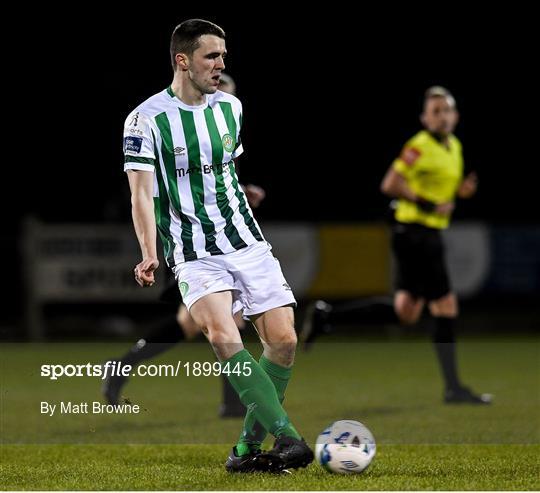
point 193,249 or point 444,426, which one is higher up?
point 193,249

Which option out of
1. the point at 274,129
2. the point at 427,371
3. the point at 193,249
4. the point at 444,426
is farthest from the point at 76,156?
the point at 193,249

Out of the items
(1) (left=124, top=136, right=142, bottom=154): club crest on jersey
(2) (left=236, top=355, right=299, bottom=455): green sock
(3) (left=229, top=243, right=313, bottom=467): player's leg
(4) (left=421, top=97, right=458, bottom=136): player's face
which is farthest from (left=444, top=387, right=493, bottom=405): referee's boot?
(1) (left=124, top=136, right=142, bottom=154): club crest on jersey

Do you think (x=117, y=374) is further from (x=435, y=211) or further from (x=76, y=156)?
(x=76, y=156)

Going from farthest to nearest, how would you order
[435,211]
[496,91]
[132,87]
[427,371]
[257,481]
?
1. [496,91]
2. [132,87]
3. [427,371]
4. [435,211]
5. [257,481]

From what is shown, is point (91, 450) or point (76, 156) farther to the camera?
point (76, 156)

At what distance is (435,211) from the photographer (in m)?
8.90

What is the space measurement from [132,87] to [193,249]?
12.2 meters

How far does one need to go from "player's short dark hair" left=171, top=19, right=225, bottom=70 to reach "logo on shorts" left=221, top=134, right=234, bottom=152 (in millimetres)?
376

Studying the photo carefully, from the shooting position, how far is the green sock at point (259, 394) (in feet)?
16.8

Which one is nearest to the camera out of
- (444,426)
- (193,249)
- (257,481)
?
(257,481)

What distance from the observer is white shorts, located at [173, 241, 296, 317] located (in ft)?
17.3

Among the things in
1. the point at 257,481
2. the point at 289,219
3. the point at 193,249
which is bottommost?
the point at 289,219

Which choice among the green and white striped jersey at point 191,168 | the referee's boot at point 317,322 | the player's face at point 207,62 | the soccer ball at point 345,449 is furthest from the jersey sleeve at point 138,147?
the referee's boot at point 317,322

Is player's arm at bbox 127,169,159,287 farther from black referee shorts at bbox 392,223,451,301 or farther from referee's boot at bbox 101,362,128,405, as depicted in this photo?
black referee shorts at bbox 392,223,451,301
